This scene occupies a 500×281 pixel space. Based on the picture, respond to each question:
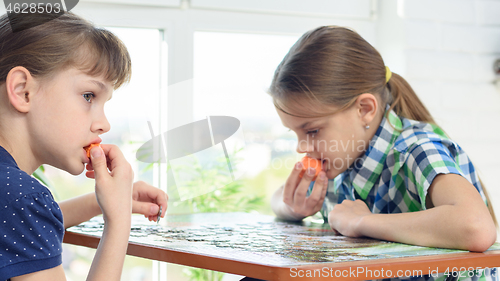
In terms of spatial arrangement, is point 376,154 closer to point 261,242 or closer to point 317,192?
point 317,192

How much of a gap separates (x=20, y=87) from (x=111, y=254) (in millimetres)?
296

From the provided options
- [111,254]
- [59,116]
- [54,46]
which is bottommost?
[111,254]

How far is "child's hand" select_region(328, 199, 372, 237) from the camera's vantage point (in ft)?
2.86

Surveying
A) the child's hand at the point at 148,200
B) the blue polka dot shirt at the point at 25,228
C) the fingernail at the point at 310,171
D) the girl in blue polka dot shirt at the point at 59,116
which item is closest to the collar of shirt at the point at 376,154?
the fingernail at the point at 310,171

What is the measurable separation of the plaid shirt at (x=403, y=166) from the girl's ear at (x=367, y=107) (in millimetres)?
34

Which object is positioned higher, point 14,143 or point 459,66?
point 459,66

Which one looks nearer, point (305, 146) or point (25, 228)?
point (25, 228)

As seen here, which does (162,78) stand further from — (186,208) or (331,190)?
(331,190)

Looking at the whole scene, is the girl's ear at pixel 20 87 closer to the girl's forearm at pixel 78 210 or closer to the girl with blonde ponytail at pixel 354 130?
the girl's forearm at pixel 78 210

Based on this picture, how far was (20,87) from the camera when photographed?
70 centimetres

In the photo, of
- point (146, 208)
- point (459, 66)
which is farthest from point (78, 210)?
point (459, 66)

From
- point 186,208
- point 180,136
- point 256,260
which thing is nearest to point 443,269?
point 256,260

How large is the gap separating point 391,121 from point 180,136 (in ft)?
1.69

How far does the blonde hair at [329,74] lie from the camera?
1.07 meters
